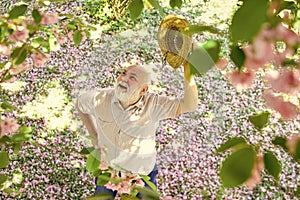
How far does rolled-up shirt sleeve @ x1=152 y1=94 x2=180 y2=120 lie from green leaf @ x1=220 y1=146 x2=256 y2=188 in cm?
120

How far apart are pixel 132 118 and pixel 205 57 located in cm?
111

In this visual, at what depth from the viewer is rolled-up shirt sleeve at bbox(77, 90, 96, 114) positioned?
1.72m

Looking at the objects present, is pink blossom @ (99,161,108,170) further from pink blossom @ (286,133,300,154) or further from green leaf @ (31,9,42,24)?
pink blossom @ (286,133,300,154)

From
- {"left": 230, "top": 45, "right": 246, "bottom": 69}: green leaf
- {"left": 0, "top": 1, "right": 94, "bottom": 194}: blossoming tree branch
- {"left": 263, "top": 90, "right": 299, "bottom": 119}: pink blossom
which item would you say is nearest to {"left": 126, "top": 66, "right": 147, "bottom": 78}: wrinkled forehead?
{"left": 0, "top": 1, "right": 94, "bottom": 194}: blossoming tree branch

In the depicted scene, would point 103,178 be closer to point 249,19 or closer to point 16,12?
point 16,12

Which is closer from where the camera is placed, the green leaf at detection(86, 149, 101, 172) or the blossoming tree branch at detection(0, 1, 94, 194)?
the blossoming tree branch at detection(0, 1, 94, 194)

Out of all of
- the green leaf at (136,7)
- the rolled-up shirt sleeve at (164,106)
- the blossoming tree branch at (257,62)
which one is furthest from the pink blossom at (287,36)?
the rolled-up shirt sleeve at (164,106)

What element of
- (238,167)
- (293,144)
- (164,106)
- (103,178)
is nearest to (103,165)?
(103,178)

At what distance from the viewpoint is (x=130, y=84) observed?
5.84 feet

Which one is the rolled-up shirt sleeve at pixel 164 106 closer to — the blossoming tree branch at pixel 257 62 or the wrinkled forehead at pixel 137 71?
the wrinkled forehead at pixel 137 71

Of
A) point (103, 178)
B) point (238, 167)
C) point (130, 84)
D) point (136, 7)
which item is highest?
point (130, 84)

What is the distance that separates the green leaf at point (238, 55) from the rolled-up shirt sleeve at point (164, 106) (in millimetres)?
1045

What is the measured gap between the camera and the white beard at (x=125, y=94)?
1797 mm

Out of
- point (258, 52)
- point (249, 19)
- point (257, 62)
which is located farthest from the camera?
point (257, 62)
